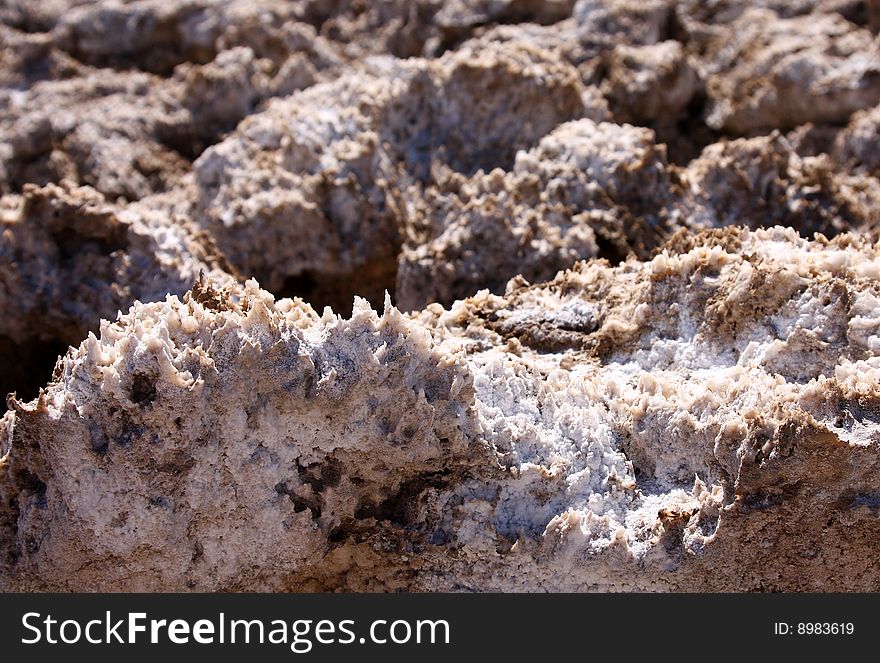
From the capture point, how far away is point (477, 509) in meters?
1.88

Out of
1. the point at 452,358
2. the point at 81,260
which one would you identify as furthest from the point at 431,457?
the point at 81,260

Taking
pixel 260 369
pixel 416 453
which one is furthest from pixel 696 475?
pixel 260 369

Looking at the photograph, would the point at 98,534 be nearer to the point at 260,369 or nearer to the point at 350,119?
the point at 260,369

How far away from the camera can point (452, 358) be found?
183cm

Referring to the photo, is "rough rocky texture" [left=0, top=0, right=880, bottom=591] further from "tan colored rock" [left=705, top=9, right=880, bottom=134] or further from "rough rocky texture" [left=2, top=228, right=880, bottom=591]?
"tan colored rock" [left=705, top=9, right=880, bottom=134]

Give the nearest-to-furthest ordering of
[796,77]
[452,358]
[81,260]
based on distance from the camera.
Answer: [452,358], [81,260], [796,77]

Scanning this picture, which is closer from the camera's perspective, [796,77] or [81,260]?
[81,260]

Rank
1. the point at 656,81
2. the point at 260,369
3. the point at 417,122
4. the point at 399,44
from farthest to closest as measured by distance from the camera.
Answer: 1. the point at 399,44
2. the point at 656,81
3. the point at 417,122
4. the point at 260,369

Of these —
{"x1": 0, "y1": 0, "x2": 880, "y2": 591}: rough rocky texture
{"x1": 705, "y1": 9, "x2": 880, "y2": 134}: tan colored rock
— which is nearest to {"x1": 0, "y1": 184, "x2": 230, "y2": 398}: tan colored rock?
{"x1": 0, "y1": 0, "x2": 880, "y2": 591}: rough rocky texture

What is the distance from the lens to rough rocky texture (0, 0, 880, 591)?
177cm

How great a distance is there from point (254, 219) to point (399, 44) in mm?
1714

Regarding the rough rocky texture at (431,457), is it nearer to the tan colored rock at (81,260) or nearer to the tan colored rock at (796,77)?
the tan colored rock at (81,260)

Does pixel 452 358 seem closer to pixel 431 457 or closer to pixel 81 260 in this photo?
pixel 431 457

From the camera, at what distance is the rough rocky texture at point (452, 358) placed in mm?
1772
